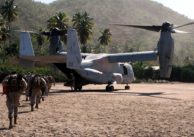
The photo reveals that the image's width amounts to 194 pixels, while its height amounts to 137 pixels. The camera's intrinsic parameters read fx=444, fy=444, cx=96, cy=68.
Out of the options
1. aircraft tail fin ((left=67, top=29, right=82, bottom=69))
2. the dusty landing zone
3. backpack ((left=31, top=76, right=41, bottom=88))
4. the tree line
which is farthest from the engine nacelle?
the tree line

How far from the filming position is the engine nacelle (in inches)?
1269

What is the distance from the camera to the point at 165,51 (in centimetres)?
3222

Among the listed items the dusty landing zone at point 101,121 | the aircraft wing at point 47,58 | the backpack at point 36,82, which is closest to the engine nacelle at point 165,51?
the aircraft wing at point 47,58

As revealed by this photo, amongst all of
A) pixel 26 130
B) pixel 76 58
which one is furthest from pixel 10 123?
pixel 76 58

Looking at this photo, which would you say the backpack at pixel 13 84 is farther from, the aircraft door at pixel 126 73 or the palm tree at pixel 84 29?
the palm tree at pixel 84 29

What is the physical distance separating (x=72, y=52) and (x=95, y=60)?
148 inches

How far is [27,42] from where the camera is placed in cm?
3800

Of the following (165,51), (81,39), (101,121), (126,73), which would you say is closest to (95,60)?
(126,73)

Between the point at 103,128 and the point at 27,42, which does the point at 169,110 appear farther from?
the point at 27,42

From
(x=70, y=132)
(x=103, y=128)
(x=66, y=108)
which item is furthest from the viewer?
(x=66, y=108)

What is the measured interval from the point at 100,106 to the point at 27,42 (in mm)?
18089

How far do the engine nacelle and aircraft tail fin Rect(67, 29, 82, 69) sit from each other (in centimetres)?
608

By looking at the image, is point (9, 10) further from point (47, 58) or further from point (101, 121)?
point (101, 121)

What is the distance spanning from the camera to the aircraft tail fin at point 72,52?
32375mm
